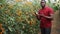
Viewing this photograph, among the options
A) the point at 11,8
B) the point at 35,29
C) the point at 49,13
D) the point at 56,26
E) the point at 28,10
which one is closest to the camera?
the point at 11,8

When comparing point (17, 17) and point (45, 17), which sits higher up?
point (17, 17)

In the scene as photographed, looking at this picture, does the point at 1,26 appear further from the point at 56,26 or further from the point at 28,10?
the point at 56,26

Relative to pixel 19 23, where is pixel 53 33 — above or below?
below

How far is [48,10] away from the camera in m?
6.57

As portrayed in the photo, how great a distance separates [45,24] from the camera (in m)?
6.67

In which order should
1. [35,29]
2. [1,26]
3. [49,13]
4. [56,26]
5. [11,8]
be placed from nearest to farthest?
[1,26], [11,8], [49,13], [35,29], [56,26]

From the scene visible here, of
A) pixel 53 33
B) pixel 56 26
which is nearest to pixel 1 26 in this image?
pixel 53 33

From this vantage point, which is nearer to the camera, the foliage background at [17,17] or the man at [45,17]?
the foliage background at [17,17]

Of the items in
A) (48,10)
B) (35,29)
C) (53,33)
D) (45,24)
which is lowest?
(53,33)

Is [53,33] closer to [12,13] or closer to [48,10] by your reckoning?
[48,10]

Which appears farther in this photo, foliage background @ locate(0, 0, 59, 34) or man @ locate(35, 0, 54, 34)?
man @ locate(35, 0, 54, 34)

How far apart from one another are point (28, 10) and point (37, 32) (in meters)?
1.51

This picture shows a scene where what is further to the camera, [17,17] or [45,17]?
[45,17]

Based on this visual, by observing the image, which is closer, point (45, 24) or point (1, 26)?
point (1, 26)
